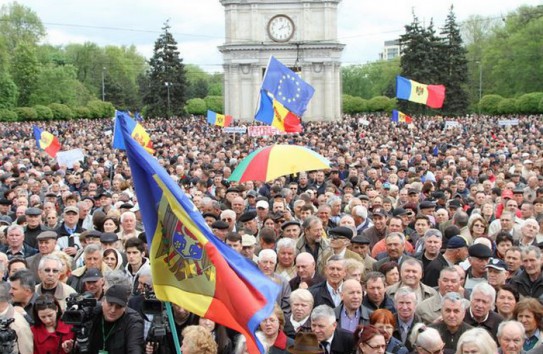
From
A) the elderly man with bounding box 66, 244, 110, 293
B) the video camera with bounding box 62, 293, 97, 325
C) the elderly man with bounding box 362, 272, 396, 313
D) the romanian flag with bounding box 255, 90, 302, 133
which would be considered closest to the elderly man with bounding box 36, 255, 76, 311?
the elderly man with bounding box 66, 244, 110, 293

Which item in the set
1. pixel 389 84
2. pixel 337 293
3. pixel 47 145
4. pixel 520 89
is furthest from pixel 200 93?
pixel 337 293

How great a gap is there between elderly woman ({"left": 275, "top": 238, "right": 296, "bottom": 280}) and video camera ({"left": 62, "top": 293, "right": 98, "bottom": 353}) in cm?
332

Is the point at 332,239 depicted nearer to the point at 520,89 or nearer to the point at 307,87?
the point at 307,87

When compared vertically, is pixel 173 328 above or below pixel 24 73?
below

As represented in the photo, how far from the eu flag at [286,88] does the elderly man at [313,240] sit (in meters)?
11.0

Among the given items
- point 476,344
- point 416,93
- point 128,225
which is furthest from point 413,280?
point 416,93

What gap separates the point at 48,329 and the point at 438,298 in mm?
3410

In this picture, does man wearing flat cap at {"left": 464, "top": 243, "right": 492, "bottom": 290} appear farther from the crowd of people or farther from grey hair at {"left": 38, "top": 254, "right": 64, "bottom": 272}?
grey hair at {"left": 38, "top": 254, "right": 64, "bottom": 272}

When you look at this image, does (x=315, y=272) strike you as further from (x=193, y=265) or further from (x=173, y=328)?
(x=173, y=328)

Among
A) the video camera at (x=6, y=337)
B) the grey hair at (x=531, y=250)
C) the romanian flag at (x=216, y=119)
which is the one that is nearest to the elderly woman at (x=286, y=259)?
Result: the grey hair at (x=531, y=250)

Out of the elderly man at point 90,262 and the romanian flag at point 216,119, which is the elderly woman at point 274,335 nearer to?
the elderly man at point 90,262

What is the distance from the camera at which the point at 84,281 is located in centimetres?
847

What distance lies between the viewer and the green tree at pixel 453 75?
70.9 meters

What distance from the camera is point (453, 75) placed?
71688 millimetres
